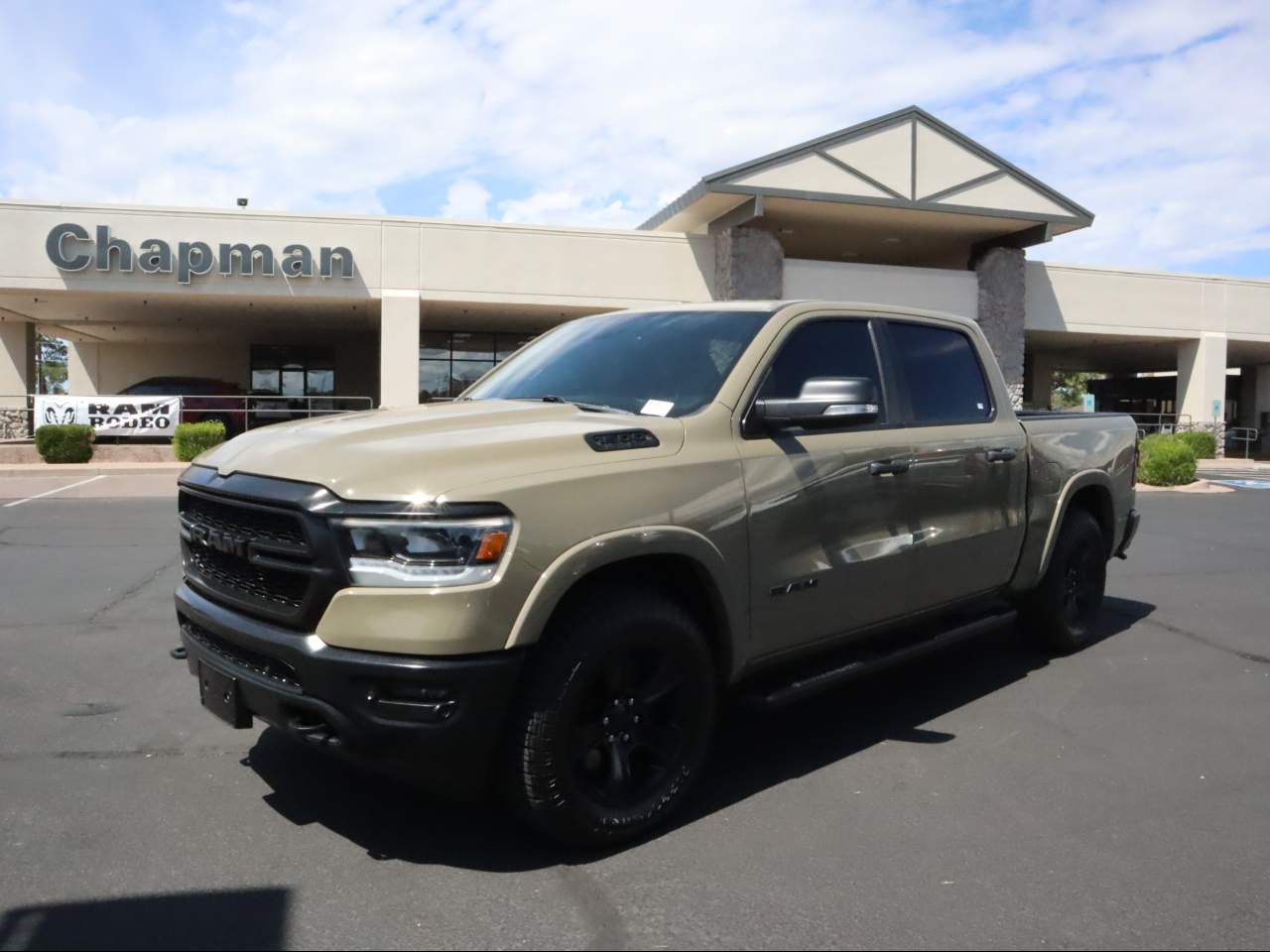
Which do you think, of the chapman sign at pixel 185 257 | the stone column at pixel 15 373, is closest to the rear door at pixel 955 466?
the chapman sign at pixel 185 257

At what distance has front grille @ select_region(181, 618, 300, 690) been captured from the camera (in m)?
3.07

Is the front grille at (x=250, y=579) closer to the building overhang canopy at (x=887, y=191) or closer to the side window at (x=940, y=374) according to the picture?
the side window at (x=940, y=374)

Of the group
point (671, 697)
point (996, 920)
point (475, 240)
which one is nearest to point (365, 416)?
point (671, 697)

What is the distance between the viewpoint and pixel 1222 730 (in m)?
4.66

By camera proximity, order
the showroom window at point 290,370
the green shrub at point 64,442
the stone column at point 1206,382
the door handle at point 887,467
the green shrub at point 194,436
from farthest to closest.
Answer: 1. the showroom window at point 290,370
2. the stone column at point 1206,382
3. the green shrub at point 194,436
4. the green shrub at point 64,442
5. the door handle at point 887,467

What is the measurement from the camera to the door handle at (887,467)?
→ 4.14m

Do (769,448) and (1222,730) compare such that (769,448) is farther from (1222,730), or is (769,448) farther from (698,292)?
(698,292)

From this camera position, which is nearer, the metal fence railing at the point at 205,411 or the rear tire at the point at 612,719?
the rear tire at the point at 612,719

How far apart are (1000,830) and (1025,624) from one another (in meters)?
2.66

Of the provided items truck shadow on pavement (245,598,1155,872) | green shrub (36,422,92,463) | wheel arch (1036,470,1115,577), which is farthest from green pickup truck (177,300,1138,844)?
green shrub (36,422,92,463)

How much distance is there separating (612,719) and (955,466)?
2239 millimetres

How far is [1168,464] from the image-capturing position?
17.9 m

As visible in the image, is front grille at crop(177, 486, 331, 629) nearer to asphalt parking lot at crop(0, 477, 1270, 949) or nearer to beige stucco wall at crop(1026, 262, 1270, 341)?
asphalt parking lot at crop(0, 477, 1270, 949)

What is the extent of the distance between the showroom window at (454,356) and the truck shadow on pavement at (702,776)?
25.5 m
